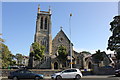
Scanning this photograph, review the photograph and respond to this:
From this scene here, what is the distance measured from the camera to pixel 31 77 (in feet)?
65.7

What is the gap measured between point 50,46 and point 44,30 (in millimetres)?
7020

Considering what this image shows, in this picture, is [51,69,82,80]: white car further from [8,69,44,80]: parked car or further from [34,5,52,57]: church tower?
[34,5,52,57]: church tower

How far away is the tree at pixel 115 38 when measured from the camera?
104ft

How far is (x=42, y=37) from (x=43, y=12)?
37.7ft

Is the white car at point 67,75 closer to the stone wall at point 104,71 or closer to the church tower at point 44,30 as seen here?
the stone wall at point 104,71

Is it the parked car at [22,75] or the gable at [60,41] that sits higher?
the gable at [60,41]

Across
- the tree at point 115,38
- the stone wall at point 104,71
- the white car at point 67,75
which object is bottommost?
the stone wall at point 104,71

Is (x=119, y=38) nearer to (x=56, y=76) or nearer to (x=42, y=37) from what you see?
(x=56, y=76)

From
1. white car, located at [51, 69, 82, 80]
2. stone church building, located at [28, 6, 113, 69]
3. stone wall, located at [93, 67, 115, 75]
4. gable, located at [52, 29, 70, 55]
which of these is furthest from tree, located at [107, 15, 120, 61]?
gable, located at [52, 29, 70, 55]

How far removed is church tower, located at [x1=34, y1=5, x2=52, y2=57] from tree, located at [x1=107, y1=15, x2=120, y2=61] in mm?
25880

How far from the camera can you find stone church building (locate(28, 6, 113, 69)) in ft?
164

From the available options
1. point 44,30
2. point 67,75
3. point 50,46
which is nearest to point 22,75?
point 67,75

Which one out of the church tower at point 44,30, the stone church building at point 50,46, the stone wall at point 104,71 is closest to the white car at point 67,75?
the stone wall at point 104,71

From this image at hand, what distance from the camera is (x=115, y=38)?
3192 centimetres
